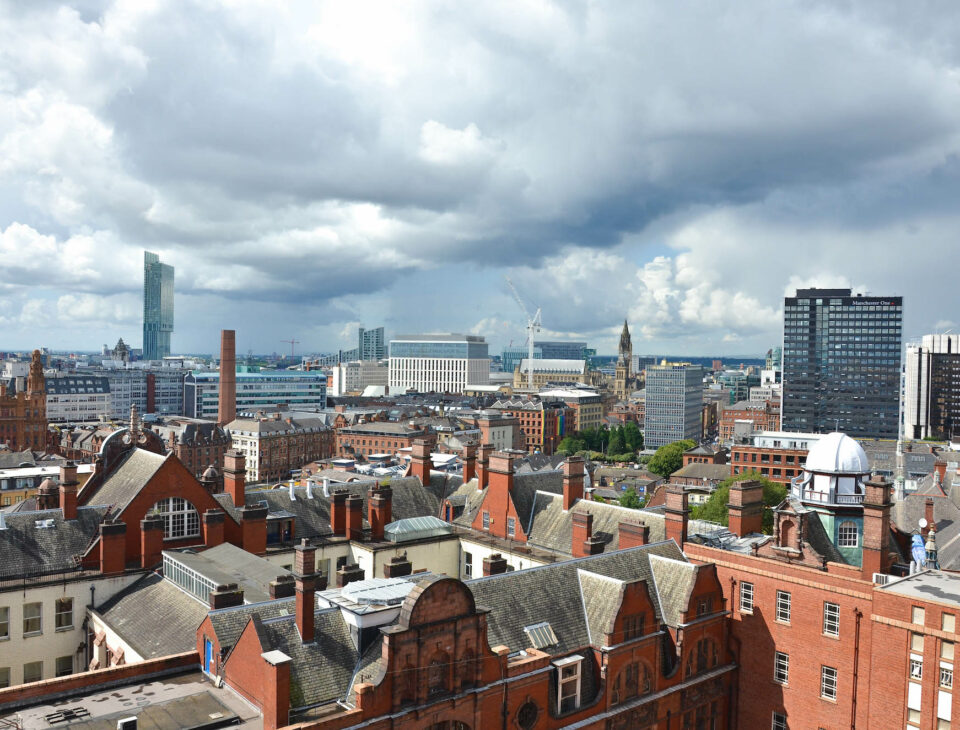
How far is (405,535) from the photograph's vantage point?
186 ft

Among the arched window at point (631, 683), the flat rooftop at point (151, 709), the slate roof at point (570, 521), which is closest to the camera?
the flat rooftop at point (151, 709)

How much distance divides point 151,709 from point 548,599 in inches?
782

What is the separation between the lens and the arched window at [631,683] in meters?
38.1

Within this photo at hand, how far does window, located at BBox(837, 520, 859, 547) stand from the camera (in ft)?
154

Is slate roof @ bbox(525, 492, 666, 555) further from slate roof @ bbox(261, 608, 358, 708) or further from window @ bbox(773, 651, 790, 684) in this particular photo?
slate roof @ bbox(261, 608, 358, 708)

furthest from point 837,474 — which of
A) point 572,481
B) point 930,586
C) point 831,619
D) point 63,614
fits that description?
point 63,614

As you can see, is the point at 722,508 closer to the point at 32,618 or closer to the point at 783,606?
the point at 783,606

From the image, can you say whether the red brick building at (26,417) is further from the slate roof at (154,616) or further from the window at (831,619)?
the window at (831,619)

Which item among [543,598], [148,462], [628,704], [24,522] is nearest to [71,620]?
[24,522]

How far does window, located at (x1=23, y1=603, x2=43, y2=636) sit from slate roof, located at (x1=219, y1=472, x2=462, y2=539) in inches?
508

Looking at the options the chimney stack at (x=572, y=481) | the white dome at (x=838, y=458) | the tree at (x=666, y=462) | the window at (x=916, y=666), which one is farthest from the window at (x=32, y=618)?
the tree at (x=666, y=462)

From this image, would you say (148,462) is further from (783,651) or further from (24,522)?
(783,651)

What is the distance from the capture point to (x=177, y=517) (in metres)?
48.8

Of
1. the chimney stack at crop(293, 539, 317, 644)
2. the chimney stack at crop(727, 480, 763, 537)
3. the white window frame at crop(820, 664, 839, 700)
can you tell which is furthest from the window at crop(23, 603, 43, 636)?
the white window frame at crop(820, 664, 839, 700)
